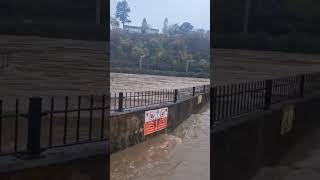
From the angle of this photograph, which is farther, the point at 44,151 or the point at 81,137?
the point at 81,137

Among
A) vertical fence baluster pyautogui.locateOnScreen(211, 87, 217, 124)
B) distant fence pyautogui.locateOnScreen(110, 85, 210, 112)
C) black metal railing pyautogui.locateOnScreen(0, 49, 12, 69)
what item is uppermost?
black metal railing pyautogui.locateOnScreen(0, 49, 12, 69)

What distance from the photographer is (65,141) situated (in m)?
2.55

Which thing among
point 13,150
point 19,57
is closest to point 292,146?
point 13,150

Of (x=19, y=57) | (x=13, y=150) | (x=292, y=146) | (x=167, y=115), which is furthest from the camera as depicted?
(x=167, y=115)

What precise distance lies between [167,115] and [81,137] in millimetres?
2472

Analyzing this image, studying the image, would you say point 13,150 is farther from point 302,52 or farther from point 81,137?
point 302,52

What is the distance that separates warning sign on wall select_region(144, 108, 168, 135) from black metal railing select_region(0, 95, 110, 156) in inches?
73.7

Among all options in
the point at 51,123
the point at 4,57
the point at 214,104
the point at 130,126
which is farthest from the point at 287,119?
the point at 130,126

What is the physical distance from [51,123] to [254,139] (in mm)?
1313

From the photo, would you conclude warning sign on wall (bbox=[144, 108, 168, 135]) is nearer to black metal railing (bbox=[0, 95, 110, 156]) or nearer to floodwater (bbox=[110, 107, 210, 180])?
floodwater (bbox=[110, 107, 210, 180])

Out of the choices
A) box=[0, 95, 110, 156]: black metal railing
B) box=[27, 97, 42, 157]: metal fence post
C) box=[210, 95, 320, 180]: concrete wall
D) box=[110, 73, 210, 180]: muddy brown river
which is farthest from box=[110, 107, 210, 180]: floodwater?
box=[27, 97, 42, 157]: metal fence post

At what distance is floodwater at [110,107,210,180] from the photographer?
11.0 ft

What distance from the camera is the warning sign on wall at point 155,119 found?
15.4 feet

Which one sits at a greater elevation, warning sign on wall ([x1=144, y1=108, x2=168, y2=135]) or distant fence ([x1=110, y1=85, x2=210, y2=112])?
distant fence ([x1=110, y1=85, x2=210, y2=112])
